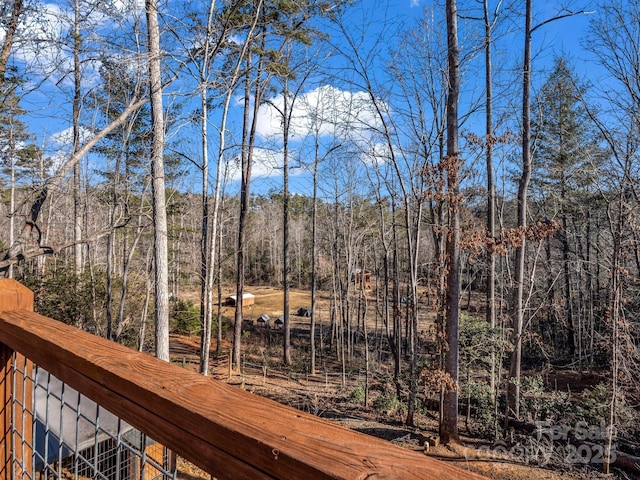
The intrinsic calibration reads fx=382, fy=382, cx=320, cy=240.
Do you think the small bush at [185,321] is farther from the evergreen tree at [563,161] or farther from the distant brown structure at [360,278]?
the evergreen tree at [563,161]

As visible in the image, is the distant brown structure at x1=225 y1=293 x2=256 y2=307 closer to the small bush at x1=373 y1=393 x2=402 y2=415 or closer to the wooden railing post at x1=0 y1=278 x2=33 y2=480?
the small bush at x1=373 y1=393 x2=402 y2=415

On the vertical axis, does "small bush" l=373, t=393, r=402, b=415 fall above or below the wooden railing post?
below

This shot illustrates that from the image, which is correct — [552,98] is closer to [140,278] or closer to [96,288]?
[140,278]

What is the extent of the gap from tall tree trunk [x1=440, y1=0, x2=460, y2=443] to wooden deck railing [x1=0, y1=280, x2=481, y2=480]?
679 centimetres

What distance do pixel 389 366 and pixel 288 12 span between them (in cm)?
1384

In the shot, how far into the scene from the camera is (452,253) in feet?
23.6

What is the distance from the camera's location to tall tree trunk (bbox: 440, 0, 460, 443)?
7.14 metres

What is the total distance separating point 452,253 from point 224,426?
23.4ft

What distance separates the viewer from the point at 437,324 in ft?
24.4

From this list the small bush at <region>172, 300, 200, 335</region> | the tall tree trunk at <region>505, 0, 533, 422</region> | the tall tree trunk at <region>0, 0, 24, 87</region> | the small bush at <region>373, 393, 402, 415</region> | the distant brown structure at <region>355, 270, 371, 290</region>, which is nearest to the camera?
the tall tree trunk at <region>0, 0, 24, 87</region>

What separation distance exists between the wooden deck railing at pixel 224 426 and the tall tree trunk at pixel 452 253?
22.3 ft

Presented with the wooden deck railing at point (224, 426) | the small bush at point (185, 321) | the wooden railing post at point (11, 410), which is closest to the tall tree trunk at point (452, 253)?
the wooden railing post at point (11, 410)

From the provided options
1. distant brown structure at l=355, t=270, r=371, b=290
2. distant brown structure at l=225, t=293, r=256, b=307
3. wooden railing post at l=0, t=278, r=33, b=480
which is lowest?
distant brown structure at l=225, t=293, r=256, b=307

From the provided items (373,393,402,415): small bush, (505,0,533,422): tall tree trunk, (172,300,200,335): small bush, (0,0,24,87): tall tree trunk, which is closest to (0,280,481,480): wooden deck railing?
(0,0,24,87): tall tree trunk
